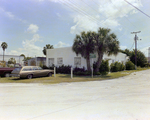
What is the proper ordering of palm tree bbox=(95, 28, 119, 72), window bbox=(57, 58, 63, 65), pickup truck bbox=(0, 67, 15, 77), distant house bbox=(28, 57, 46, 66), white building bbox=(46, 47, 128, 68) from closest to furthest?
pickup truck bbox=(0, 67, 15, 77) < palm tree bbox=(95, 28, 119, 72) < white building bbox=(46, 47, 128, 68) < window bbox=(57, 58, 63, 65) < distant house bbox=(28, 57, 46, 66)

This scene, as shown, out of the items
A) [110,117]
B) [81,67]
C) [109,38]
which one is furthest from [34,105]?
[81,67]

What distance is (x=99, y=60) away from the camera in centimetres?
1802

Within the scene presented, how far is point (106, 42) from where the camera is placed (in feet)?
54.1

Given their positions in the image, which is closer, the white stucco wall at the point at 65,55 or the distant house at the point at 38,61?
the white stucco wall at the point at 65,55

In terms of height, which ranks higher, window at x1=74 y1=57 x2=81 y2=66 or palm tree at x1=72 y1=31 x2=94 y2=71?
palm tree at x1=72 y1=31 x2=94 y2=71

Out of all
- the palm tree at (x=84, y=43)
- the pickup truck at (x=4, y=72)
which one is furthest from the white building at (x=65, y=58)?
the pickup truck at (x=4, y=72)

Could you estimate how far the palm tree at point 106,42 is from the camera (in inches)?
645

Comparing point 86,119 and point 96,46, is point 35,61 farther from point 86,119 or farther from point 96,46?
point 86,119

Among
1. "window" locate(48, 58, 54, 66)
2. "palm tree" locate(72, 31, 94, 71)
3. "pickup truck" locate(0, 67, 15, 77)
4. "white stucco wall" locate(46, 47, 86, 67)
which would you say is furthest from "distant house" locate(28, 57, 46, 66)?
"palm tree" locate(72, 31, 94, 71)

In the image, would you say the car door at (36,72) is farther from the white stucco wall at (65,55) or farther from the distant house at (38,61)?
the distant house at (38,61)

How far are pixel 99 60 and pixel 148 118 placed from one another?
14.1m

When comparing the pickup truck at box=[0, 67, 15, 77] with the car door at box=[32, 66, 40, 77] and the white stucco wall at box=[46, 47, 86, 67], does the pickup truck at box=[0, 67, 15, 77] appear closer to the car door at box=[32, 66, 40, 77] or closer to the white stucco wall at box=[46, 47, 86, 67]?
the car door at box=[32, 66, 40, 77]

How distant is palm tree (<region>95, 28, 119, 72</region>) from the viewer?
16375 millimetres

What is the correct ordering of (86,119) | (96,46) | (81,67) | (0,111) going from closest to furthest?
1. (86,119)
2. (0,111)
3. (96,46)
4. (81,67)
